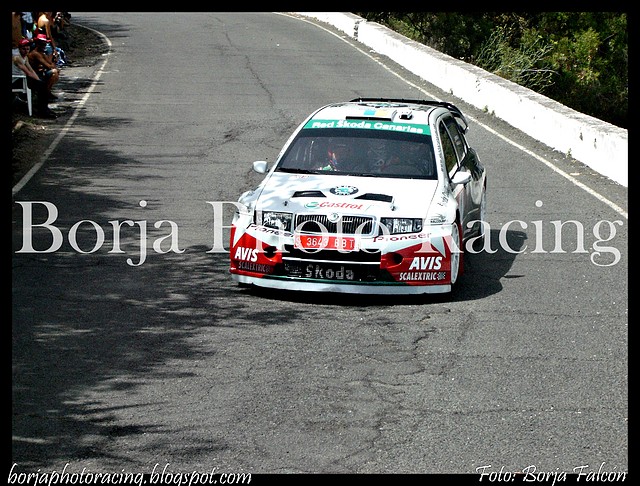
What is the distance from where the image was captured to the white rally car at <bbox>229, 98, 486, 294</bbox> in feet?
31.8

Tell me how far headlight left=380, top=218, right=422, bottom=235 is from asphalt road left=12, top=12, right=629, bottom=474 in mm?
684

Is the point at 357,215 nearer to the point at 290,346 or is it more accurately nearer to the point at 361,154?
the point at 361,154

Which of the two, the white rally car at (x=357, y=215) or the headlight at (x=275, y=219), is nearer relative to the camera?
the white rally car at (x=357, y=215)

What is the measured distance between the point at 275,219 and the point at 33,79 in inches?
465

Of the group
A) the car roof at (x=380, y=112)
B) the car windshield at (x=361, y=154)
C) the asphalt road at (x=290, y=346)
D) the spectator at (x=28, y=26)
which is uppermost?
the spectator at (x=28, y=26)

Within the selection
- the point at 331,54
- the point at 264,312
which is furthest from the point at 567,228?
the point at 331,54

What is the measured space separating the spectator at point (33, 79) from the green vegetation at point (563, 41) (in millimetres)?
21172

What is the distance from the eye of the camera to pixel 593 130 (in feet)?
57.0

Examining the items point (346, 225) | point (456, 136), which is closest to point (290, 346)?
point (346, 225)

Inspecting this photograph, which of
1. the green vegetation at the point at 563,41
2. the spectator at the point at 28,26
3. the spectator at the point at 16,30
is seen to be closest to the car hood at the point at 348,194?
the spectator at the point at 16,30

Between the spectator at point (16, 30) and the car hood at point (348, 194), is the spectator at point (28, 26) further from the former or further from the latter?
the car hood at point (348, 194)

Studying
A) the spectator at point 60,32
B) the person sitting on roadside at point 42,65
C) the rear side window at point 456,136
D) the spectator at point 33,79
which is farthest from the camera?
the spectator at point 60,32

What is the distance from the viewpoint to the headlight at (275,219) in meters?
9.89

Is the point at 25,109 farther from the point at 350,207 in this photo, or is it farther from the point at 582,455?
the point at 582,455
